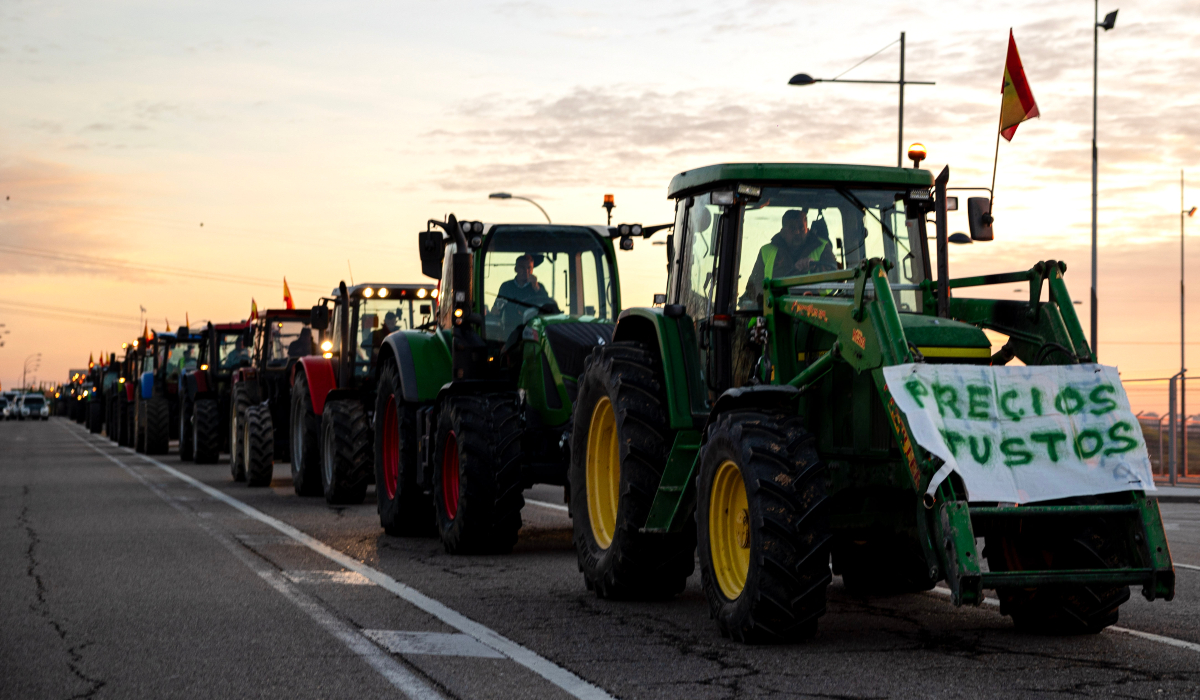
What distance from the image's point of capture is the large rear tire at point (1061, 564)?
7234mm

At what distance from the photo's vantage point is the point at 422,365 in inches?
553

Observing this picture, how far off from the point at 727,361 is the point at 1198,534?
8.51 metres

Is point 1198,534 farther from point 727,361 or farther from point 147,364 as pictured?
point 147,364

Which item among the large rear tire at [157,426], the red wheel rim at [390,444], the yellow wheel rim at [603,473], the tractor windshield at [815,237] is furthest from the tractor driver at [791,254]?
the large rear tire at [157,426]

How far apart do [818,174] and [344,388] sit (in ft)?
34.7

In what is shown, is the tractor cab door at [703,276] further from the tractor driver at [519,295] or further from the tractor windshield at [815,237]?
the tractor driver at [519,295]

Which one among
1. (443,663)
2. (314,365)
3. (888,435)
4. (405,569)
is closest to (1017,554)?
(888,435)

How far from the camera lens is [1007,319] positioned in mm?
8422

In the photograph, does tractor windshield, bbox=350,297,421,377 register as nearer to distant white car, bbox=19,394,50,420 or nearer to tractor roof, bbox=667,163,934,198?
tractor roof, bbox=667,163,934,198

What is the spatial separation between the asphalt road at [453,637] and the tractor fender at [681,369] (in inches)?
46.4

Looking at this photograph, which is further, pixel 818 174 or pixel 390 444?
pixel 390 444

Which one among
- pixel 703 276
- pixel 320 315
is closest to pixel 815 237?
pixel 703 276

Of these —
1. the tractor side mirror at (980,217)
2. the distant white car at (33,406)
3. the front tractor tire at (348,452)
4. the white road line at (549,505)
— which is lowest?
the distant white car at (33,406)

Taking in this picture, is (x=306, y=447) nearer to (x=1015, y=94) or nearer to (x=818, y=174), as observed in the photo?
(x=1015, y=94)
